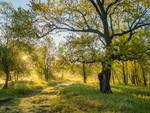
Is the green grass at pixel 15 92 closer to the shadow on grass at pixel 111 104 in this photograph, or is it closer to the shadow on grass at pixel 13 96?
the shadow on grass at pixel 13 96

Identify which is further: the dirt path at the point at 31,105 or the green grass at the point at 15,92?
the green grass at the point at 15,92

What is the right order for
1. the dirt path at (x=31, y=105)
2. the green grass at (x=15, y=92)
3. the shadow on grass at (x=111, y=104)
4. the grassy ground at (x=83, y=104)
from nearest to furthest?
the shadow on grass at (x=111, y=104) < the grassy ground at (x=83, y=104) < the dirt path at (x=31, y=105) < the green grass at (x=15, y=92)

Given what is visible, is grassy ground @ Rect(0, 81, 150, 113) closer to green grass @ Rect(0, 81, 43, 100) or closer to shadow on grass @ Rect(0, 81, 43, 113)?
shadow on grass @ Rect(0, 81, 43, 113)

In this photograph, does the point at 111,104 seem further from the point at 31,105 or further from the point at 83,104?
the point at 31,105

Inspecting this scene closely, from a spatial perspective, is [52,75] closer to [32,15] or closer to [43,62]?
[43,62]

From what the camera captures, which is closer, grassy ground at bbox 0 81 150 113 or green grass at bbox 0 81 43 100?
grassy ground at bbox 0 81 150 113

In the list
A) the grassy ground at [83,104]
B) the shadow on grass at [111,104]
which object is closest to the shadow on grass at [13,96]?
the grassy ground at [83,104]

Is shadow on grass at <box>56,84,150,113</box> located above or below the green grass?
below

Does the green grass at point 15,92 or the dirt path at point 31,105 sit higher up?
the green grass at point 15,92

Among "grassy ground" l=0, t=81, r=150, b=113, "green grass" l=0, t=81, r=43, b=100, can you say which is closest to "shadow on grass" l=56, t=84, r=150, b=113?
"grassy ground" l=0, t=81, r=150, b=113

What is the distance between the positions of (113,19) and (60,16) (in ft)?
27.7

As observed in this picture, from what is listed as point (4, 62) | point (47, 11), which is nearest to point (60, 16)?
point (47, 11)

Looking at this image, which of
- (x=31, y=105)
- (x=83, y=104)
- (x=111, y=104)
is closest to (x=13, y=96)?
(x=31, y=105)

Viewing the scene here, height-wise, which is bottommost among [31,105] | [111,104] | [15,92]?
[31,105]
